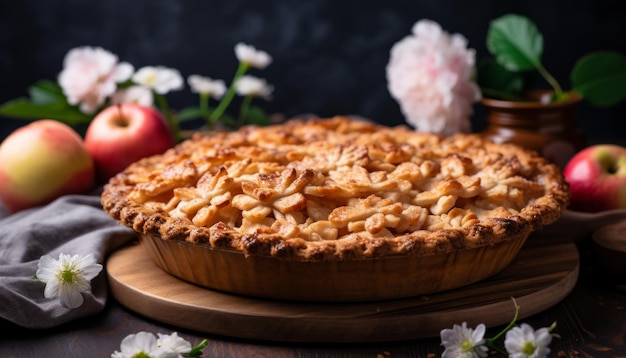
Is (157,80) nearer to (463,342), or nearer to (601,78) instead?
(601,78)

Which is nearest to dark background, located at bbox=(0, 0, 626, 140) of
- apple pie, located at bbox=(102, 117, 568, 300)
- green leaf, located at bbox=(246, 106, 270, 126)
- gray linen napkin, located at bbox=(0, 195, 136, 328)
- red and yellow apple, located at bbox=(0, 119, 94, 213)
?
green leaf, located at bbox=(246, 106, 270, 126)

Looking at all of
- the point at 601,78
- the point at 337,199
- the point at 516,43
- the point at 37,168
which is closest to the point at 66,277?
the point at 337,199

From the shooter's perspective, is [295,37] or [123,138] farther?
[295,37]

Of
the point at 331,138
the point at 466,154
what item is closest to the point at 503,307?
the point at 466,154

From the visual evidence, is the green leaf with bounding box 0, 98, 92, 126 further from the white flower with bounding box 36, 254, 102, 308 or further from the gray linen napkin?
the white flower with bounding box 36, 254, 102, 308

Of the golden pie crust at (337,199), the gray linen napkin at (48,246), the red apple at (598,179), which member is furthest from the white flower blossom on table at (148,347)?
the red apple at (598,179)

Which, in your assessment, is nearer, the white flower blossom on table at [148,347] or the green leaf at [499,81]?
the white flower blossom on table at [148,347]

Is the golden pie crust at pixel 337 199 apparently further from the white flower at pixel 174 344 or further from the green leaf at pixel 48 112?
the green leaf at pixel 48 112
